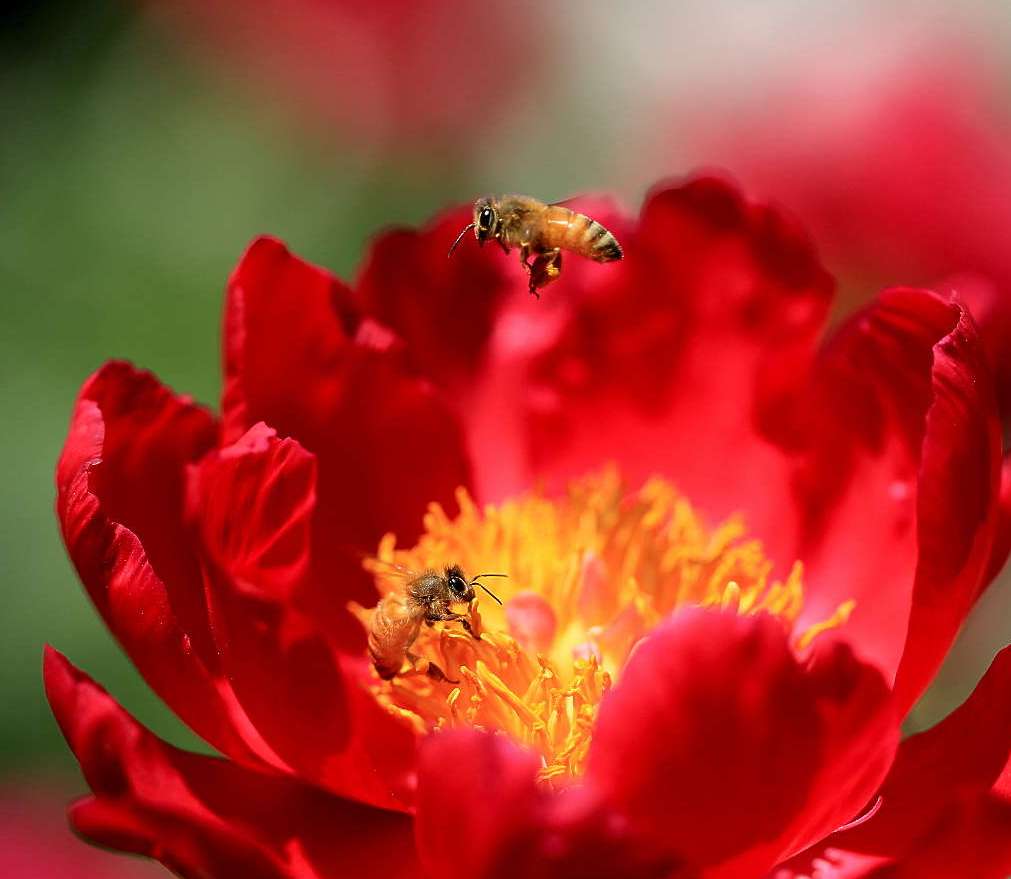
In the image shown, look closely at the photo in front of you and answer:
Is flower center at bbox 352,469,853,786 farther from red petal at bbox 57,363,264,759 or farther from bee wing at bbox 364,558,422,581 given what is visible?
red petal at bbox 57,363,264,759

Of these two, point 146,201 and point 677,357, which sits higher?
point 146,201

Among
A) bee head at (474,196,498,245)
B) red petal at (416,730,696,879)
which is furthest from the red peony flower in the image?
bee head at (474,196,498,245)

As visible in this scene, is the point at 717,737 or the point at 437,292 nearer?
the point at 717,737

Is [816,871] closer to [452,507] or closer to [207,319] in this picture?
[452,507]

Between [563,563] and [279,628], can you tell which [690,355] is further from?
[279,628]

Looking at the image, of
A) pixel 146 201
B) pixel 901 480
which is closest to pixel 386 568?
pixel 901 480

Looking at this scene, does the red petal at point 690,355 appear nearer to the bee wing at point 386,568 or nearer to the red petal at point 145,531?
the bee wing at point 386,568

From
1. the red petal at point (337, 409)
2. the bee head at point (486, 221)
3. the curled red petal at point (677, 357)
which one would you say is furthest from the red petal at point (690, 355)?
the bee head at point (486, 221)

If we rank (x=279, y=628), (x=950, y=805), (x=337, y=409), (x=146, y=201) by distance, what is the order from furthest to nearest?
1. (x=146, y=201)
2. (x=337, y=409)
3. (x=279, y=628)
4. (x=950, y=805)
